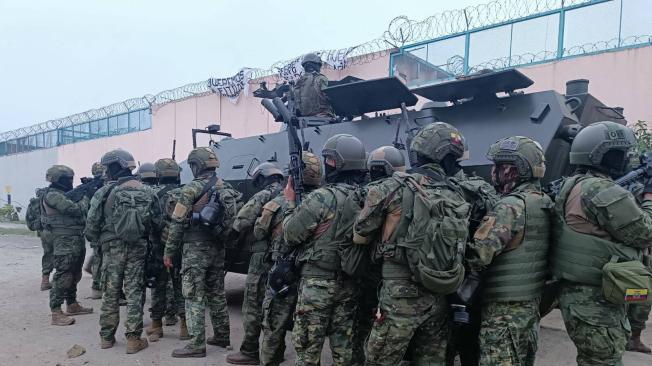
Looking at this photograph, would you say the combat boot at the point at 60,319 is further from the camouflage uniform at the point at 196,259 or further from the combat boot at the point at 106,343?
the camouflage uniform at the point at 196,259

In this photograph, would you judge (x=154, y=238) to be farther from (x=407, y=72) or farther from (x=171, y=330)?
(x=407, y=72)

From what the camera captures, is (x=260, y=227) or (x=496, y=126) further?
(x=496, y=126)

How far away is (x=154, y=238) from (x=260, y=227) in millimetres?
1969

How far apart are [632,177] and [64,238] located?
19.6ft

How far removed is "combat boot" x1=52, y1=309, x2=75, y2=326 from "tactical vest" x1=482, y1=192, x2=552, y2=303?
5.10 metres

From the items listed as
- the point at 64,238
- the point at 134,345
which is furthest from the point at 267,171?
the point at 64,238

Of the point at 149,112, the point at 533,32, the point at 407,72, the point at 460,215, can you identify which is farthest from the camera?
A: the point at 149,112

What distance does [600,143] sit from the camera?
9.92 feet

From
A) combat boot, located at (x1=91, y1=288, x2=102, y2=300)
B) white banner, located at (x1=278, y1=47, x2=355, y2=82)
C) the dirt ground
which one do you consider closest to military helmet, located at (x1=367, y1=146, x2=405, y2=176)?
the dirt ground

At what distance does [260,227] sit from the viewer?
433 cm

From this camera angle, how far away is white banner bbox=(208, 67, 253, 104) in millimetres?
16234

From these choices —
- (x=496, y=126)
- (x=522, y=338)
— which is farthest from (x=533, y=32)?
(x=522, y=338)

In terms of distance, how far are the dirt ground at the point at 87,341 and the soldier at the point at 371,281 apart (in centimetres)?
97

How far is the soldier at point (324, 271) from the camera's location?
3479 mm
